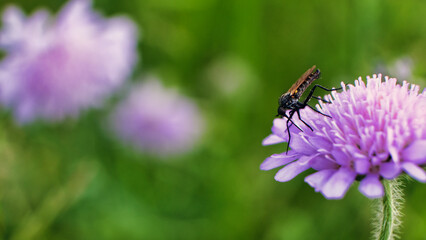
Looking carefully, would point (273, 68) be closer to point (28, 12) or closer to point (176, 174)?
point (176, 174)

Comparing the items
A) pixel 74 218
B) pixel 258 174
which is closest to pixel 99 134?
pixel 74 218

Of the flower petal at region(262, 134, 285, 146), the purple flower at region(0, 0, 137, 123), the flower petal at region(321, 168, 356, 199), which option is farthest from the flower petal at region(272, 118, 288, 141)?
the purple flower at region(0, 0, 137, 123)

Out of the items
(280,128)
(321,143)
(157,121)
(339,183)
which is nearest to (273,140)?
(280,128)

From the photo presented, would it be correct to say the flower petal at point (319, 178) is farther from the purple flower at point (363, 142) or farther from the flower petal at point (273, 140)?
the flower petal at point (273, 140)

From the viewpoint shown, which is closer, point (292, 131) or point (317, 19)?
point (292, 131)

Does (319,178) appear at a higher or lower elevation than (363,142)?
lower

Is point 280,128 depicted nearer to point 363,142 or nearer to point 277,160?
Answer: point 277,160
